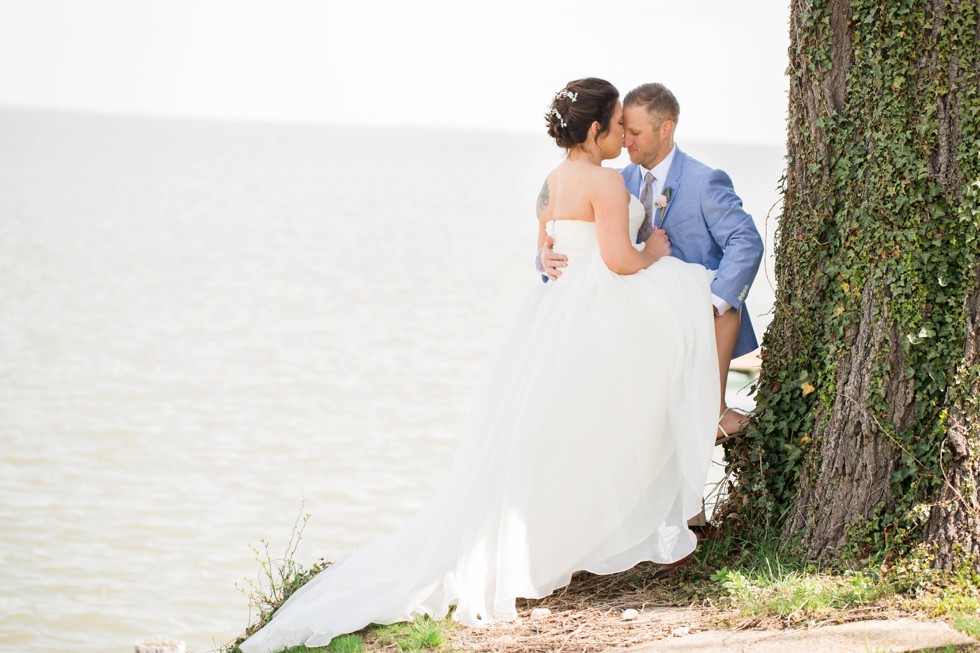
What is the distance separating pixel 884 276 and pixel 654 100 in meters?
1.42

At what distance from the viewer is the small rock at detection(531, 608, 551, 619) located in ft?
14.7

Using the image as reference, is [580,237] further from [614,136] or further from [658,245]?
[614,136]

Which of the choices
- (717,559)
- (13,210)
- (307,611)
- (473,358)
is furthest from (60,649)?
(13,210)

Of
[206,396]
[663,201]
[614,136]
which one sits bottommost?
[206,396]

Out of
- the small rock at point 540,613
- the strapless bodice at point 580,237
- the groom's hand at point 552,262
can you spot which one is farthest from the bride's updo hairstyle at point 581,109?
the small rock at point 540,613

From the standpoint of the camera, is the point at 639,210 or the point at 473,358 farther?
the point at 473,358

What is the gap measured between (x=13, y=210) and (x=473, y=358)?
27360 millimetres

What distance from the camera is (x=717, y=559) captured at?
4711 millimetres

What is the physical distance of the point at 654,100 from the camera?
486 cm

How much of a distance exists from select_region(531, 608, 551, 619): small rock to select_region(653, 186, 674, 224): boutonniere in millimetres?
1958

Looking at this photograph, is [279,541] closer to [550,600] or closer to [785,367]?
[550,600]

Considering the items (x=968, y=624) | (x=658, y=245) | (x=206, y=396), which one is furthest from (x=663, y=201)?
(x=206, y=396)

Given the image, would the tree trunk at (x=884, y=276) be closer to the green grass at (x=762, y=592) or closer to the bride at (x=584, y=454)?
the green grass at (x=762, y=592)

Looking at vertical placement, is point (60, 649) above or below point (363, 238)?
below
